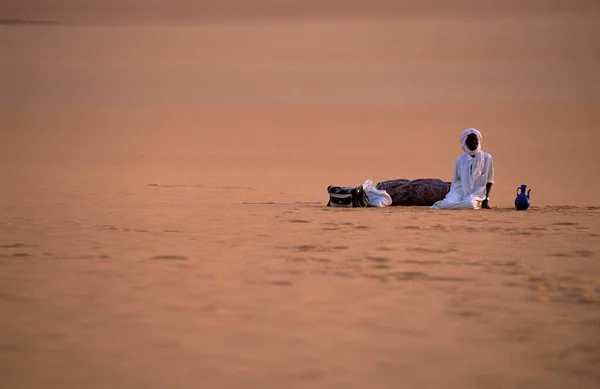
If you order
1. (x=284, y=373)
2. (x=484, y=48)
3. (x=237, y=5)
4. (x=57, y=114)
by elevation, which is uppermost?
(x=237, y=5)

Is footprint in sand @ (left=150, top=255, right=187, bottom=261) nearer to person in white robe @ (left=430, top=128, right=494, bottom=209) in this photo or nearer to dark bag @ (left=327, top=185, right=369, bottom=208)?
dark bag @ (left=327, top=185, right=369, bottom=208)

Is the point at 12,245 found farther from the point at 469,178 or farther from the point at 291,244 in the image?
the point at 469,178

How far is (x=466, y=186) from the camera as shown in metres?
12.0

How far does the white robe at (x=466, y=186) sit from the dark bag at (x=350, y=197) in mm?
833

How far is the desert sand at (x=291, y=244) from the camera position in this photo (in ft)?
15.1

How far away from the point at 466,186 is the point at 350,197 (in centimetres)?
137

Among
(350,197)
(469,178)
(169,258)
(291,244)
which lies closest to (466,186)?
(469,178)

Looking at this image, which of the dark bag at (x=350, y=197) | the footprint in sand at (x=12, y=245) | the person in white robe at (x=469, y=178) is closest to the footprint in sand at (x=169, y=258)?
the footprint in sand at (x=12, y=245)

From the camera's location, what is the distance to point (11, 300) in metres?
5.97

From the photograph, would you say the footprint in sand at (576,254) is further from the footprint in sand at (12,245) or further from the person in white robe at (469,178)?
the footprint in sand at (12,245)

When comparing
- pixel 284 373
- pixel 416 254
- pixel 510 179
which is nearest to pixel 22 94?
pixel 510 179

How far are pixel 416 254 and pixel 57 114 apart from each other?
112ft

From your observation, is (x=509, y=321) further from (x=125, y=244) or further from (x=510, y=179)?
(x=510, y=179)

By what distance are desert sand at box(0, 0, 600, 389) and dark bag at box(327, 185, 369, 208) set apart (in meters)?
0.50
